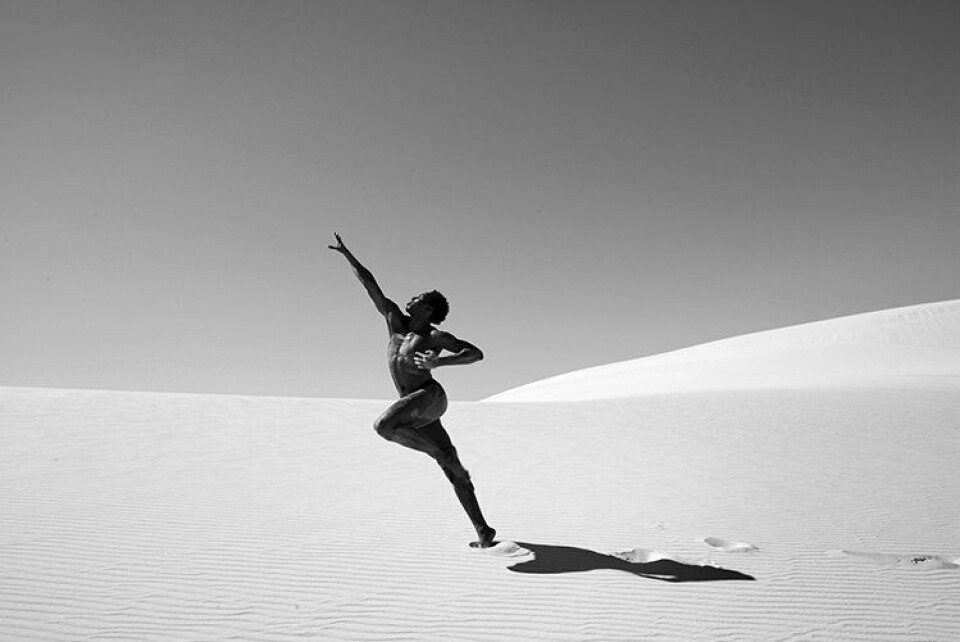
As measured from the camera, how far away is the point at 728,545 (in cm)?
570

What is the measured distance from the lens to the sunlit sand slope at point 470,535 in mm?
3793

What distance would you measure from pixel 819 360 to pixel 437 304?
40.1 metres

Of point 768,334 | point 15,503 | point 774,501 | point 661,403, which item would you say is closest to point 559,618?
point 774,501

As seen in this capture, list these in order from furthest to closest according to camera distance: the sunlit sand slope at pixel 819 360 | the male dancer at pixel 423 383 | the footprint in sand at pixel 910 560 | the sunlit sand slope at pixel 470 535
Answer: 1. the sunlit sand slope at pixel 819 360
2. the male dancer at pixel 423 383
3. the footprint in sand at pixel 910 560
4. the sunlit sand slope at pixel 470 535

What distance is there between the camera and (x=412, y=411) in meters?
5.16

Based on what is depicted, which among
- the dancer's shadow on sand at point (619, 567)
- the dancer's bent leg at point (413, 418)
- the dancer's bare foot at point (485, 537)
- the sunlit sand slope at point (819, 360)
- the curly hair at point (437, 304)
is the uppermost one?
the sunlit sand slope at point (819, 360)

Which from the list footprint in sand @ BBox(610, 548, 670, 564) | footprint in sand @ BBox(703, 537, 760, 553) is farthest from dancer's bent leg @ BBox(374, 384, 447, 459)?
footprint in sand @ BBox(703, 537, 760, 553)

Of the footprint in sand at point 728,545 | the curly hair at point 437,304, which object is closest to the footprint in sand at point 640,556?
the footprint in sand at point 728,545

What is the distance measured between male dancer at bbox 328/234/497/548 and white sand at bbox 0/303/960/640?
2.61ft

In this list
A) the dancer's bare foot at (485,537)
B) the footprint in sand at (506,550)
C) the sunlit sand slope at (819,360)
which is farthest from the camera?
the sunlit sand slope at (819,360)

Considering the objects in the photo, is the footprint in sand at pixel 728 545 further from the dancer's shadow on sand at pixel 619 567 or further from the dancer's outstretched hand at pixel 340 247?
the dancer's outstretched hand at pixel 340 247

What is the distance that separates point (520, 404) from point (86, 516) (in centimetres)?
1600

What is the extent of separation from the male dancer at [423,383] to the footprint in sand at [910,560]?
350cm

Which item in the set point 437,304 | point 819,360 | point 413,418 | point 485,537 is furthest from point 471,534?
point 819,360
